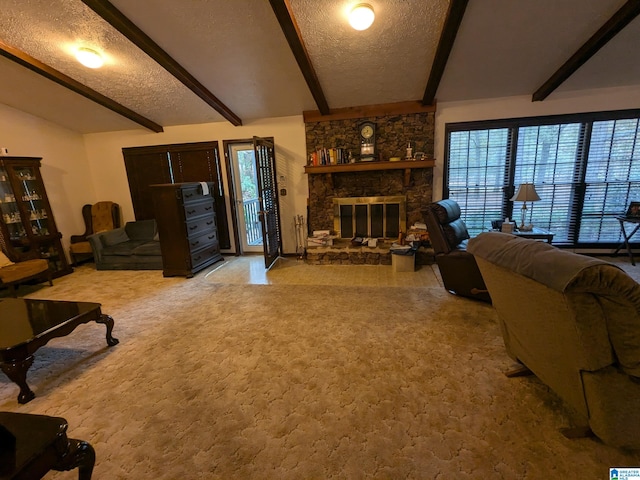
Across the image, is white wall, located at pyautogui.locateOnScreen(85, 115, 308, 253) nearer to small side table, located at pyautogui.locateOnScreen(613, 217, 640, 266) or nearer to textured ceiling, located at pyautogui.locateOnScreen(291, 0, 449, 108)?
textured ceiling, located at pyautogui.locateOnScreen(291, 0, 449, 108)

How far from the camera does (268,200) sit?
15.1 feet

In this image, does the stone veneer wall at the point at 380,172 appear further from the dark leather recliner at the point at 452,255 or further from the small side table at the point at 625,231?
the small side table at the point at 625,231

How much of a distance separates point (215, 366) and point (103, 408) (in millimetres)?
706

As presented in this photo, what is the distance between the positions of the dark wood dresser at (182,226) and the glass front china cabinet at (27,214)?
1.85 m

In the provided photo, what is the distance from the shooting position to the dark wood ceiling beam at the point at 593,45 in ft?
8.44

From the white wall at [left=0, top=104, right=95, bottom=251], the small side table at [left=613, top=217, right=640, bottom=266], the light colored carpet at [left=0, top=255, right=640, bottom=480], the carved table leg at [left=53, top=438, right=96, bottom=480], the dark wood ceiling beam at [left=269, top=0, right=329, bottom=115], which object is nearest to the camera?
the carved table leg at [left=53, top=438, right=96, bottom=480]

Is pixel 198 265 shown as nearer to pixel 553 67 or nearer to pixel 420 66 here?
pixel 420 66

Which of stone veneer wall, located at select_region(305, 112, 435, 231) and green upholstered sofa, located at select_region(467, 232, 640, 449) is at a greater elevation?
stone veneer wall, located at select_region(305, 112, 435, 231)

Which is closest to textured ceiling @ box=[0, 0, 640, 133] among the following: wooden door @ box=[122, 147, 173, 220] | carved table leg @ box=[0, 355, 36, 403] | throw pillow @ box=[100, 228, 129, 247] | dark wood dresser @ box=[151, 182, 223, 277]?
wooden door @ box=[122, 147, 173, 220]

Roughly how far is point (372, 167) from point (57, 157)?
17.2 ft

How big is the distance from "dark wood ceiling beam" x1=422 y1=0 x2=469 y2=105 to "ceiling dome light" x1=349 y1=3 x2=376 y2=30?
69 centimetres

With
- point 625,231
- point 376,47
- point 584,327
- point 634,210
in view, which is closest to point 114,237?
point 376,47

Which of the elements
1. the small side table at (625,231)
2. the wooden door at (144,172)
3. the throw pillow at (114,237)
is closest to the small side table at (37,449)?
the throw pillow at (114,237)

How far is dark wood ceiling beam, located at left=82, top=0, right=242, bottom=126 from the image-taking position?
8.41 ft
